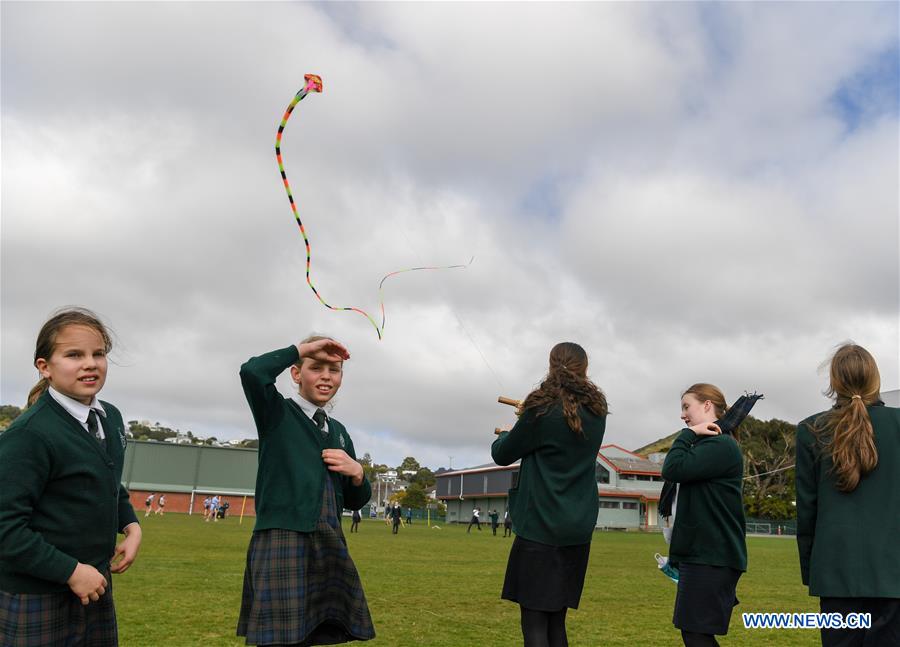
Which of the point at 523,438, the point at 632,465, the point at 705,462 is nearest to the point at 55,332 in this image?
the point at 523,438

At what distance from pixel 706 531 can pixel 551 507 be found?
1.03 m

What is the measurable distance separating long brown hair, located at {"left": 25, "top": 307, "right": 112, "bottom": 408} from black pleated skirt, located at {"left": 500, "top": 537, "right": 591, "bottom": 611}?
2441 millimetres

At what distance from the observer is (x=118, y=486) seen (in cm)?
350

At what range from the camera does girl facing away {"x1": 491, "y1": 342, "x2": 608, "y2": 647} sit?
14.0ft

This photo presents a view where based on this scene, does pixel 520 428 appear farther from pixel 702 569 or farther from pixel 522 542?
pixel 702 569

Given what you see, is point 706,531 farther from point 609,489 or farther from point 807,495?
point 609,489

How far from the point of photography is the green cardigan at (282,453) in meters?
3.65

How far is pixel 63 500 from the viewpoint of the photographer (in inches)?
123

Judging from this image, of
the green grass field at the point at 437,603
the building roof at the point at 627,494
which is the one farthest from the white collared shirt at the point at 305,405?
the building roof at the point at 627,494

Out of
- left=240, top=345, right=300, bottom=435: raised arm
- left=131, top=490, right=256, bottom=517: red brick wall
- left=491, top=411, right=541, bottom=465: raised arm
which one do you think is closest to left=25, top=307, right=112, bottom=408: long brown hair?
left=240, top=345, right=300, bottom=435: raised arm

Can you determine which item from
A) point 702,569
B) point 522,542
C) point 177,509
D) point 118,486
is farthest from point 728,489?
point 177,509

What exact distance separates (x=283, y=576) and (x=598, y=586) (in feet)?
36.3

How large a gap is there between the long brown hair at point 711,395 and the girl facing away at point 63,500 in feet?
11.3

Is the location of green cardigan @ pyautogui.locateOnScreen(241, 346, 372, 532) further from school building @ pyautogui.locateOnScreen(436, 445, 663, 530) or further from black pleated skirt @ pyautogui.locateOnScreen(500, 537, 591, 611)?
school building @ pyautogui.locateOnScreen(436, 445, 663, 530)
